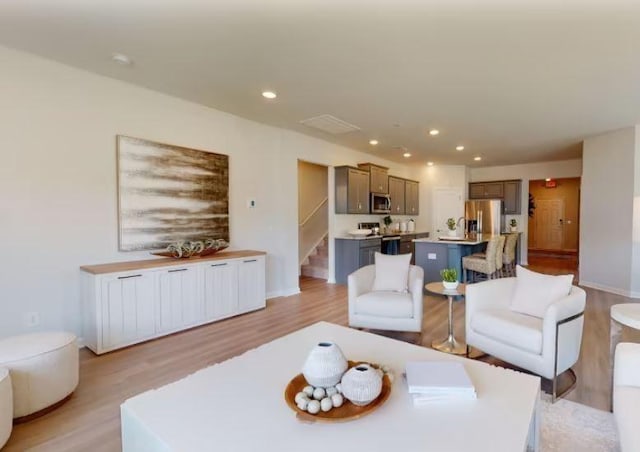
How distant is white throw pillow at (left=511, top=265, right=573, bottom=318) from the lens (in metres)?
2.59

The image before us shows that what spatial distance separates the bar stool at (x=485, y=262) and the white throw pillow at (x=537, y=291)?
234 cm

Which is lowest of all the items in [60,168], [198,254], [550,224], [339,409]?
[339,409]

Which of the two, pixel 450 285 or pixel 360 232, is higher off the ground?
pixel 360 232

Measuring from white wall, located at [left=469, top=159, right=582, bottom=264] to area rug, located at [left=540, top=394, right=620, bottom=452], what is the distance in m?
7.47

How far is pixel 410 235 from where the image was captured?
26.2ft

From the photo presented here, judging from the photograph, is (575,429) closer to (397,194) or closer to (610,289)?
(610,289)

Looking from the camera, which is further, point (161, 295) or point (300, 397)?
point (161, 295)

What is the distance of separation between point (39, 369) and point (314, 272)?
5.29 meters

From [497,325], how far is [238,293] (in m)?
2.99

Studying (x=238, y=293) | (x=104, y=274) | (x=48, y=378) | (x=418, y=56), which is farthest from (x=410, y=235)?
(x=48, y=378)

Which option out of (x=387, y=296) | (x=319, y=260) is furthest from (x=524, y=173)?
(x=387, y=296)

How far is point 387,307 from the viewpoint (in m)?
3.18

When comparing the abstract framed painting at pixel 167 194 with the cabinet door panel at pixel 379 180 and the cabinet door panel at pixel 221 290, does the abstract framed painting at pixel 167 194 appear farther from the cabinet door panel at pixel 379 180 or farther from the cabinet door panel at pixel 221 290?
the cabinet door panel at pixel 379 180

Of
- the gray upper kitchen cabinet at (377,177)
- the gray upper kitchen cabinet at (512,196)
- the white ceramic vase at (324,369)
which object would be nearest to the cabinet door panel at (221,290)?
the white ceramic vase at (324,369)
